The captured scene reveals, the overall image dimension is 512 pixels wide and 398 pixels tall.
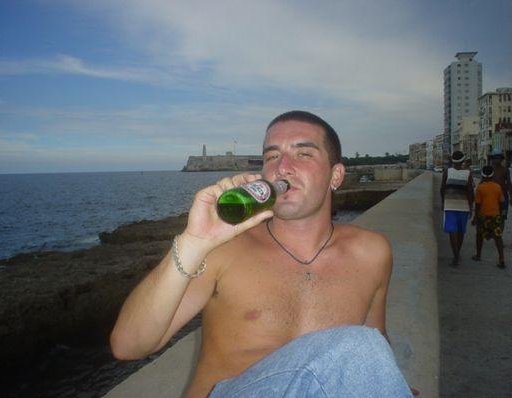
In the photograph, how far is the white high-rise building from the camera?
13900 cm

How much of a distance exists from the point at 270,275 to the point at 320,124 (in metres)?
1.07

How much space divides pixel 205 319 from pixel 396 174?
216 ft

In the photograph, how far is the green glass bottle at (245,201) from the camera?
2080 millimetres

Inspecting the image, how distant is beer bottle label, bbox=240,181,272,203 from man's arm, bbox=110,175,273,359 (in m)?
0.12

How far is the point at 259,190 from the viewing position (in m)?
2.28

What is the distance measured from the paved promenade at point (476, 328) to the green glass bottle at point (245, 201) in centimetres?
295

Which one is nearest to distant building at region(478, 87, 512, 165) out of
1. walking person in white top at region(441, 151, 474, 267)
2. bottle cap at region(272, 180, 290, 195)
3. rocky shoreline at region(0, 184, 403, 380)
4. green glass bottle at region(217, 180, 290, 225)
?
rocky shoreline at region(0, 184, 403, 380)

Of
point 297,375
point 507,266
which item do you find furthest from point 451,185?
point 297,375

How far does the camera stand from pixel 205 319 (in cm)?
246

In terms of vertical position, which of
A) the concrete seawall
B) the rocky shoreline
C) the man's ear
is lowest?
the rocky shoreline

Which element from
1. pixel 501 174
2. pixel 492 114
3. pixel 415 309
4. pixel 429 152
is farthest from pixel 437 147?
pixel 415 309

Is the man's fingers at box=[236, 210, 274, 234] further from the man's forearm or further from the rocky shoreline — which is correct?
the rocky shoreline

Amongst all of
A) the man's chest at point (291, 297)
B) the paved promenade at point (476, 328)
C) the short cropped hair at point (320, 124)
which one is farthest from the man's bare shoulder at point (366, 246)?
the paved promenade at point (476, 328)

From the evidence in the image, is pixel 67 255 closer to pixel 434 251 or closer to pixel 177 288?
pixel 434 251
